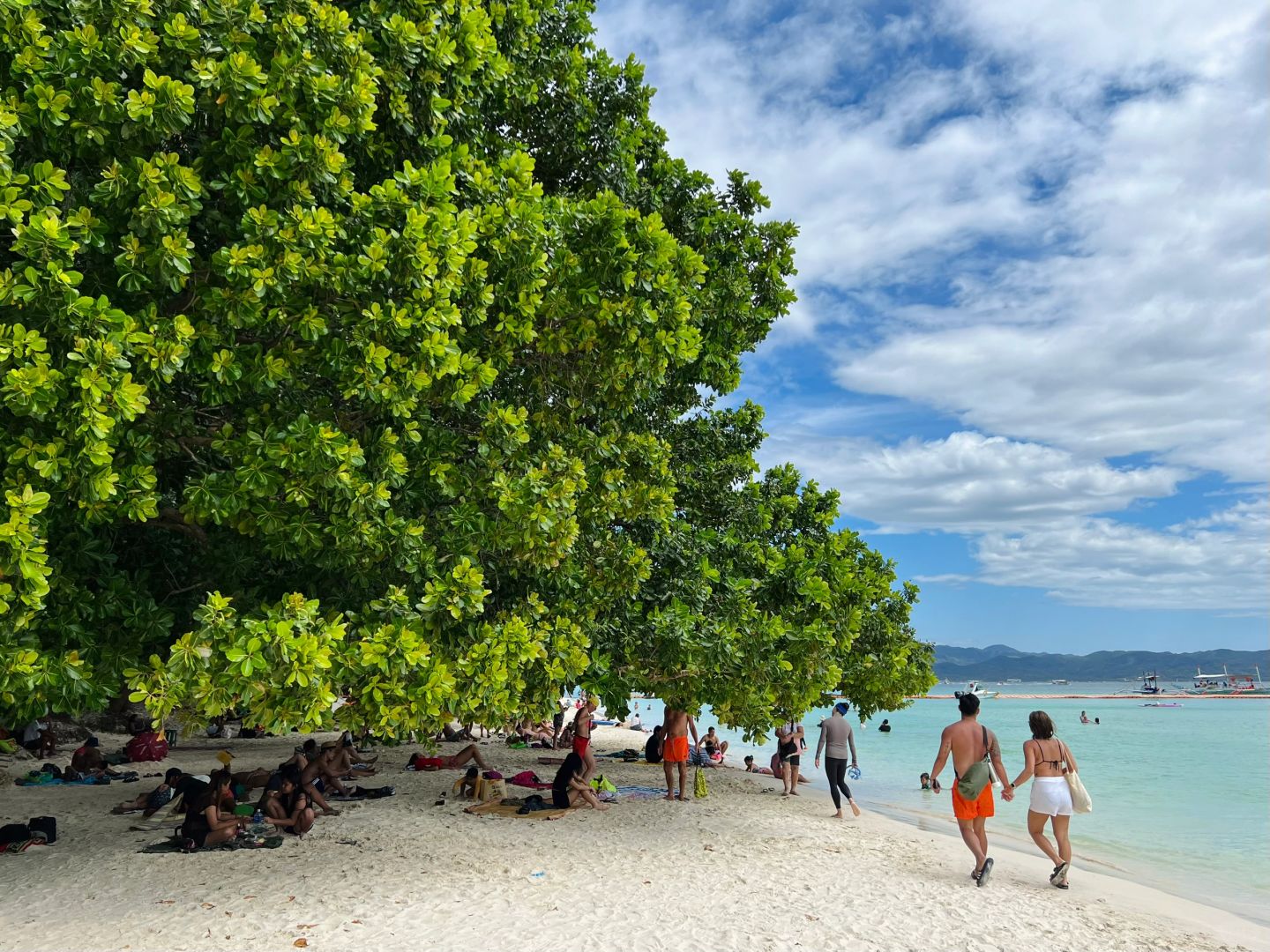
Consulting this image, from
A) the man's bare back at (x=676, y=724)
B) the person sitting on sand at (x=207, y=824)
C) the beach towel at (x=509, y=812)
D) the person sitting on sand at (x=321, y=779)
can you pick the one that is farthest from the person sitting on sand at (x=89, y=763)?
the man's bare back at (x=676, y=724)

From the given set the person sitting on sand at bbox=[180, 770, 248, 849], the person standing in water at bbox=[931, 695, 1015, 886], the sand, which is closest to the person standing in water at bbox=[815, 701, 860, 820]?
the sand

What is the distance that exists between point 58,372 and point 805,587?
361 inches

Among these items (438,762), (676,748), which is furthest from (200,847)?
(438,762)

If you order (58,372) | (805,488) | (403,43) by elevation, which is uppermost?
(403,43)

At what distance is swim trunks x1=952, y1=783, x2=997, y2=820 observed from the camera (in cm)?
965

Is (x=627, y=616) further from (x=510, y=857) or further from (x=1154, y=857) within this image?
(x=1154, y=857)

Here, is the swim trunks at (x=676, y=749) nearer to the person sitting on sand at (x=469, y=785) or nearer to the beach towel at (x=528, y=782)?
the beach towel at (x=528, y=782)

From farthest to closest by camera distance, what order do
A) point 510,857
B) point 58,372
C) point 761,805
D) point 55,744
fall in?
point 55,744
point 761,805
point 510,857
point 58,372

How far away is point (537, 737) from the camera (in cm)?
2794

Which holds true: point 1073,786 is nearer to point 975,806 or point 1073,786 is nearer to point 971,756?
point 975,806

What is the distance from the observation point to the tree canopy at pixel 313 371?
255 inches

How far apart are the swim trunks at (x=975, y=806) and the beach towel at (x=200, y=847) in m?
8.59

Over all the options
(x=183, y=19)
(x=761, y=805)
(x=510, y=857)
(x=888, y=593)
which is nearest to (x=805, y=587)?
(x=510, y=857)

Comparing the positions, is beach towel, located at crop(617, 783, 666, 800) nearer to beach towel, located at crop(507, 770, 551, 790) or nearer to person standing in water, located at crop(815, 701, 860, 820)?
beach towel, located at crop(507, 770, 551, 790)
